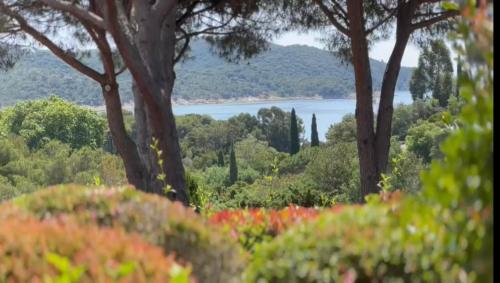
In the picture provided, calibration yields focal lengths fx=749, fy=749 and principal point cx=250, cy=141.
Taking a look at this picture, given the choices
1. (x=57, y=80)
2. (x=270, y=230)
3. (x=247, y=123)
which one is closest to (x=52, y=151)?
(x=247, y=123)

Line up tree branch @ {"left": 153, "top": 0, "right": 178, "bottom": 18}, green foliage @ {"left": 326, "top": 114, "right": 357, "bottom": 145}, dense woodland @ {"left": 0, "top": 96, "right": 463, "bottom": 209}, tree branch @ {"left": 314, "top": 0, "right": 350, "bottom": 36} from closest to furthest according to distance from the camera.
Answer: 1. tree branch @ {"left": 153, "top": 0, "right": 178, "bottom": 18}
2. tree branch @ {"left": 314, "top": 0, "right": 350, "bottom": 36}
3. dense woodland @ {"left": 0, "top": 96, "right": 463, "bottom": 209}
4. green foliage @ {"left": 326, "top": 114, "right": 357, "bottom": 145}

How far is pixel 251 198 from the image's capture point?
34.4 ft

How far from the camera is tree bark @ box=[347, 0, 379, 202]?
7.64m

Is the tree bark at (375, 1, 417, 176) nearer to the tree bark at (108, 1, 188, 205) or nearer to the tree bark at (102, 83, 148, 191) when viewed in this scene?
the tree bark at (108, 1, 188, 205)

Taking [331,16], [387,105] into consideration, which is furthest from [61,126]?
[387,105]

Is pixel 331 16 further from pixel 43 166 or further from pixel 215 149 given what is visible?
pixel 215 149

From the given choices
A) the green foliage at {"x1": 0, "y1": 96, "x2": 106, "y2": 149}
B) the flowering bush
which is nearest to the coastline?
the green foliage at {"x1": 0, "y1": 96, "x2": 106, "y2": 149}

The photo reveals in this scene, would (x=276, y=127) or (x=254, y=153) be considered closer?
(x=254, y=153)

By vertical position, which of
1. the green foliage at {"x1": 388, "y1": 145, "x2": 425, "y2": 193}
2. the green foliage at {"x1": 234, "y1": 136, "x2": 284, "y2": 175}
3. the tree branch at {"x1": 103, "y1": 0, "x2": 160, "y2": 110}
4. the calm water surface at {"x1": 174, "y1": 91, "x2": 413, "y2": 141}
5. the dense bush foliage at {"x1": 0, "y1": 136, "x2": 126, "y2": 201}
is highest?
the tree branch at {"x1": 103, "y1": 0, "x2": 160, "y2": 110}

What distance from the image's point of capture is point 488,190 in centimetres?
133

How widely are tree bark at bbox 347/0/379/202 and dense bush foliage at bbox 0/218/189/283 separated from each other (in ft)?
19.4

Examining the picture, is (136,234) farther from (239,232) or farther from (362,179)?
(362,179)

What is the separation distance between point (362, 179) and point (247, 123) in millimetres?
48631

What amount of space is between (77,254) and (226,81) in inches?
3066
